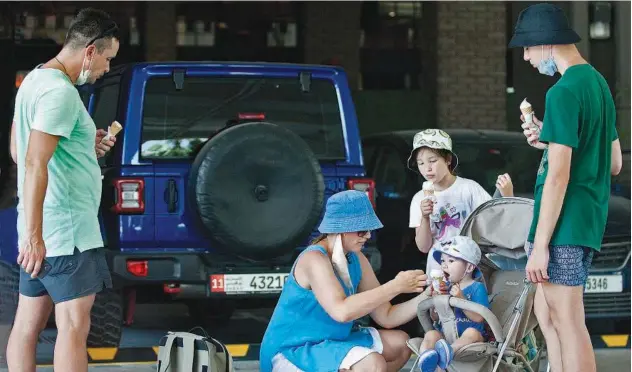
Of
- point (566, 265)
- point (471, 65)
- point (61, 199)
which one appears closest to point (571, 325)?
point (566, 265)

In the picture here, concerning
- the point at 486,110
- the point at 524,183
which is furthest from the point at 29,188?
the point at 486,110

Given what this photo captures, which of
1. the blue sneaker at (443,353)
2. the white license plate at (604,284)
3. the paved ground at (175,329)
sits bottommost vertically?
the paved ground at (175,329)

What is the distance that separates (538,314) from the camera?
234 inches

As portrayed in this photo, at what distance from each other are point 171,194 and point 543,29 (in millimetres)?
3086

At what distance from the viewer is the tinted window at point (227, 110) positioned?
8117mm

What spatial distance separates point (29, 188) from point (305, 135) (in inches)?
125

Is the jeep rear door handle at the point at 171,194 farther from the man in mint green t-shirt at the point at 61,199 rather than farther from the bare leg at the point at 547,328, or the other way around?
the bare leg at the point at 547,328

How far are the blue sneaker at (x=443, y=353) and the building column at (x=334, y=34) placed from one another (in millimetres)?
8008

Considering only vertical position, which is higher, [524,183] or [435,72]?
[435,72]

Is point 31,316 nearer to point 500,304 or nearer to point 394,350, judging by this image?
point 394,350

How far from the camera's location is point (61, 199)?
18.6 ft

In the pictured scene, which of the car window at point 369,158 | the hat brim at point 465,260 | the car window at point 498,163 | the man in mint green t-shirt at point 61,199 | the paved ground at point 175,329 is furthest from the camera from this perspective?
the car window at point 369,158

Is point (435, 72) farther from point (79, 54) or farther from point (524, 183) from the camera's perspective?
point (79, 54)

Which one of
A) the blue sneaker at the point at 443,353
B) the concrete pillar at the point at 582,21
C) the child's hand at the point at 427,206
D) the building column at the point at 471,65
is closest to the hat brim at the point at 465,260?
the child's hand at the point at 427,206
